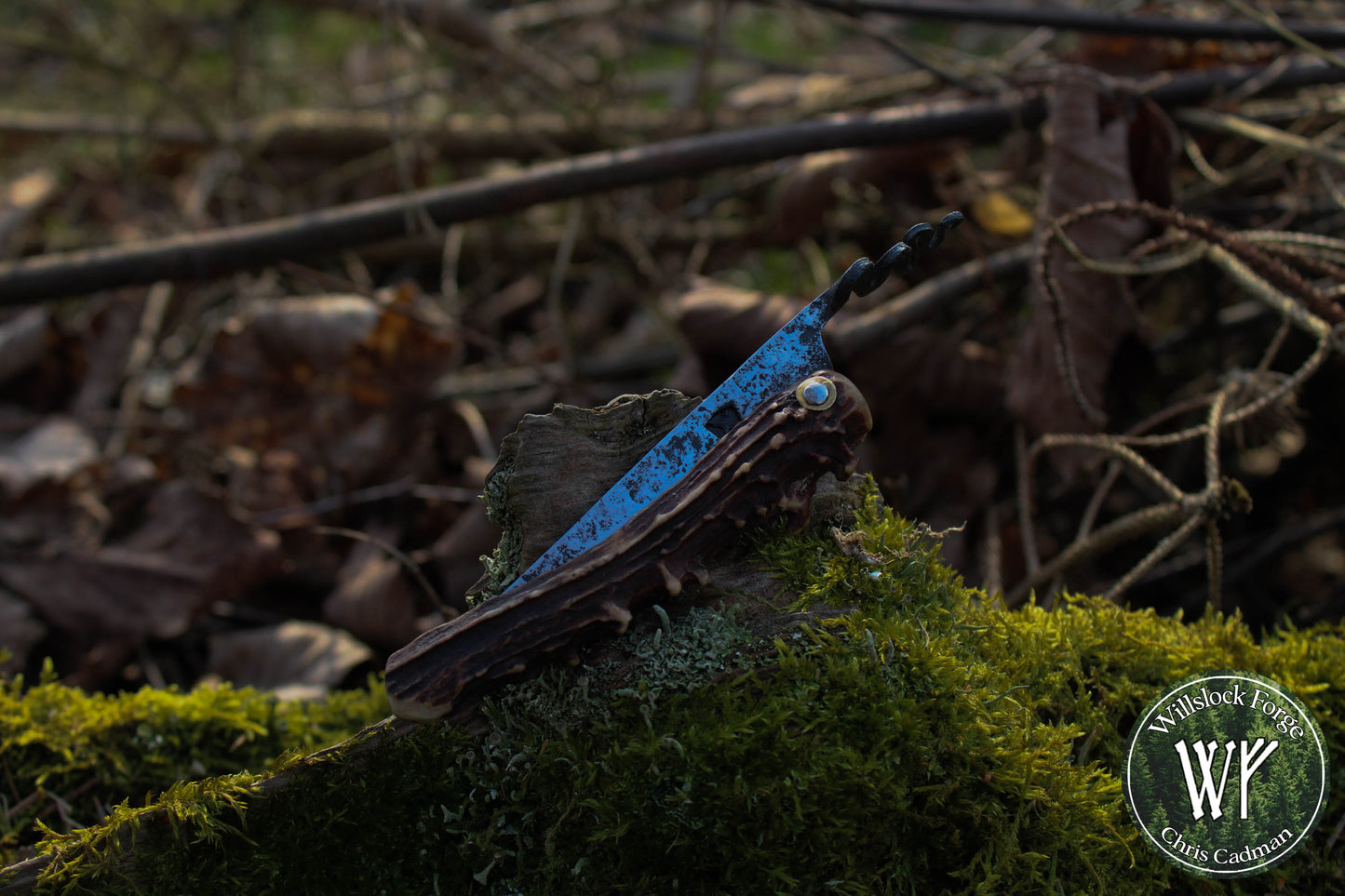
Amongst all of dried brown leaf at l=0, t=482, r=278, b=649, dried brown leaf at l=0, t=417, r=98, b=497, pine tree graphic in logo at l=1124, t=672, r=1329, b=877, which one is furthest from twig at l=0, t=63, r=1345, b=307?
pine tree graphic in logo at l=1124, t=672, r=1329, b=877

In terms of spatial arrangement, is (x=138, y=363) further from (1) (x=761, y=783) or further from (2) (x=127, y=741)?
(1) (x=761, y=783)

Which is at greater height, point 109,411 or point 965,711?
point 965,711

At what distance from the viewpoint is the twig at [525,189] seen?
3178 mm

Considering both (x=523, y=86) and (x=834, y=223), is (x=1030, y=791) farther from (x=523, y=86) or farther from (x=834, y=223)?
(x=523, y=86)

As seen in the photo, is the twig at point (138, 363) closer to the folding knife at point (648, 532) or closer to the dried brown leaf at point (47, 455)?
the dried brown leaf at point (47, 455)

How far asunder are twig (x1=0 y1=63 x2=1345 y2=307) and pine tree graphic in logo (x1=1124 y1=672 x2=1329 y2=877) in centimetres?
217

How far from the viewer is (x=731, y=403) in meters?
1.77

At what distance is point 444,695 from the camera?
5.20 ft

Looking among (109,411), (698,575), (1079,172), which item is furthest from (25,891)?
(1079,172)

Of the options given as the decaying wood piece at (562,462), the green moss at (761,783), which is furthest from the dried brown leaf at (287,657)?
the decaying wood piece at (562,462)

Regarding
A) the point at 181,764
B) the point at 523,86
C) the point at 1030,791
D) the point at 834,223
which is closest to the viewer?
the point at 1030,791

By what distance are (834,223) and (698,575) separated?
9.11 feet

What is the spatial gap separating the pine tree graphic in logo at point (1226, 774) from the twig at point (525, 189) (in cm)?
217

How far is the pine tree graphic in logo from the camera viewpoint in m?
1.70
